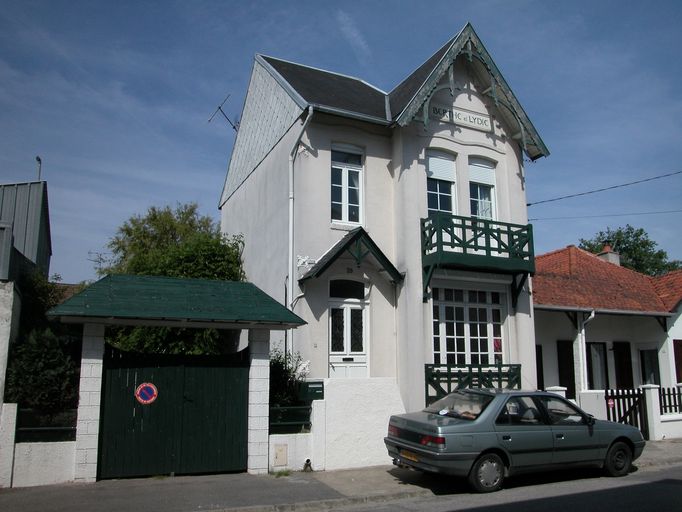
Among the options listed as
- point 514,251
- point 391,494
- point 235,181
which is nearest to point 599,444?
point 391,494

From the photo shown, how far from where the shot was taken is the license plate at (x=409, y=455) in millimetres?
9289

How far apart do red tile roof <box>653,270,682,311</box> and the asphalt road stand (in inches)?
395

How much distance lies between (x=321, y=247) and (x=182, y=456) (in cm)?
563

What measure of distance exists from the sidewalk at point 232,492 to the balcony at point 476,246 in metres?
4.90

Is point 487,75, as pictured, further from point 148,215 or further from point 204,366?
point 148,215

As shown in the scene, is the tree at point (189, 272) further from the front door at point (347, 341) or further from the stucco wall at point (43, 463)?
the stucco wall at point (43, 463)

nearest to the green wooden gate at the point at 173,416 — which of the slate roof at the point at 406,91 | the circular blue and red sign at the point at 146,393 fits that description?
the circular blue and red sign at the point at 146,393

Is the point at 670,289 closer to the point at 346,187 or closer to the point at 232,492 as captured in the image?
the point at 346,187

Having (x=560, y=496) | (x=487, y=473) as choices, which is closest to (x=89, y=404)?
(x=487, y=473)

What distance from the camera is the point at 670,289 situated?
2023cm

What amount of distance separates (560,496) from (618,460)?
87.7 inches

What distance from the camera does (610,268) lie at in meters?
21.5

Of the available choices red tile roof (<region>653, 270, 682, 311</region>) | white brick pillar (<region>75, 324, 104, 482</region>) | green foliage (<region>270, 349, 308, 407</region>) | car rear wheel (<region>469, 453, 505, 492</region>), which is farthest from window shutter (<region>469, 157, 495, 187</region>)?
white brick pillar (<region>75, 324, 104, 482</region>)

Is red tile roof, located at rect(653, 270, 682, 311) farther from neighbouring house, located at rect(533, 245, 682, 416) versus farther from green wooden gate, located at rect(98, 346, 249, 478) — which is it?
green wooden gate, located at rect(98, 346, 249, 478)
